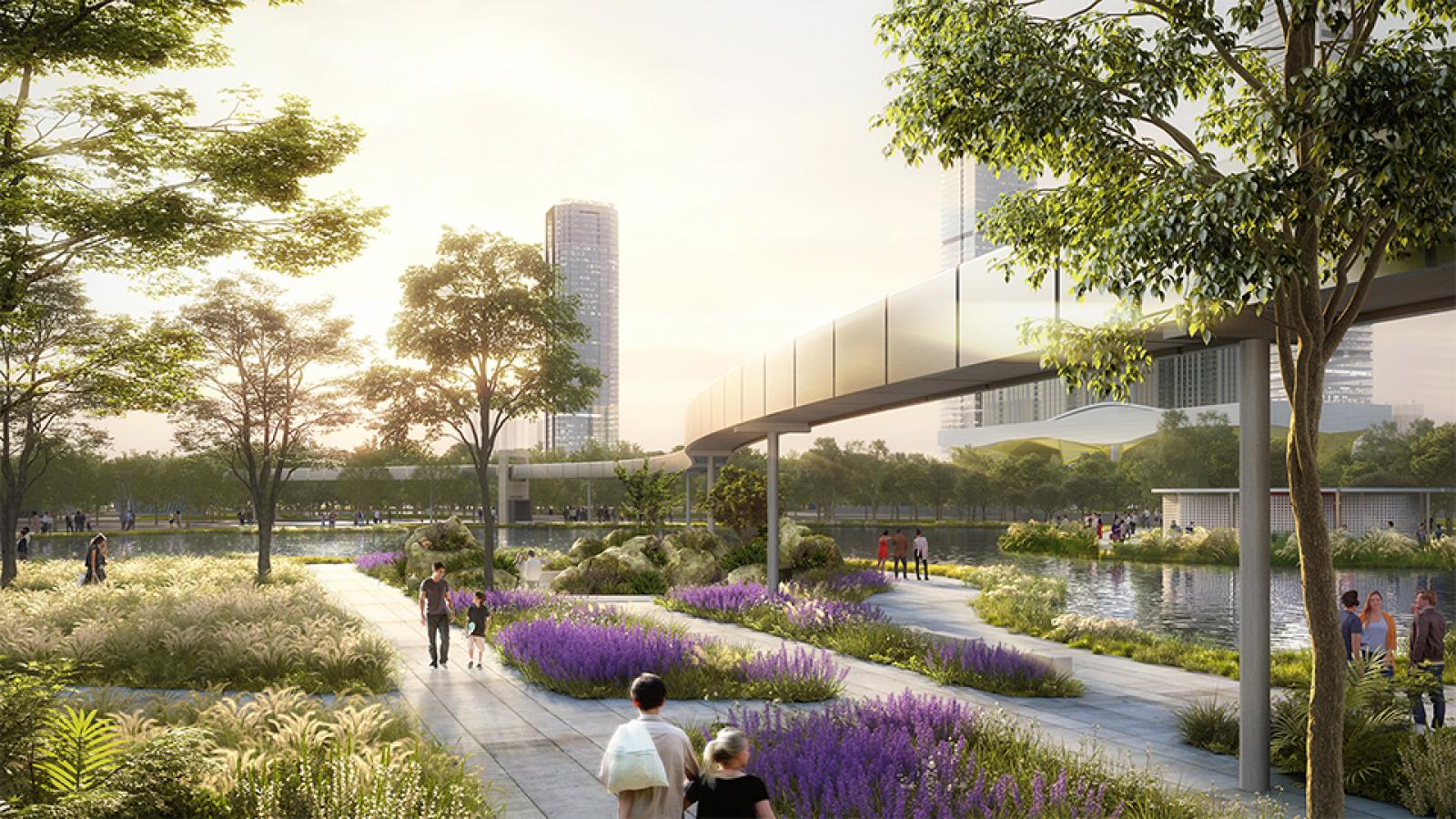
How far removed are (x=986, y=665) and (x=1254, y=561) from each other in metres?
4.99

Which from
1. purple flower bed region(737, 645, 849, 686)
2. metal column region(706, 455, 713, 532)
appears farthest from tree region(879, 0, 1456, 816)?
metal column region(706, 455, 713, 532)

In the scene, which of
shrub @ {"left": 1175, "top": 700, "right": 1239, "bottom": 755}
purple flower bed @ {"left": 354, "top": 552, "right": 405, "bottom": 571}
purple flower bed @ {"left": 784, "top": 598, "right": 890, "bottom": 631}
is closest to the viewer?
shrub @ {"left": 1175, "top": 700, "right": 1239, "bottom": 755}

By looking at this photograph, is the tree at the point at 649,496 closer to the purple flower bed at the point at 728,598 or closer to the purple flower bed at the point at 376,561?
the purple flower bed at the point at 376,561

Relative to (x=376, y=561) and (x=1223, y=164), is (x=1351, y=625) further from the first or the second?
(x=376, y=561)

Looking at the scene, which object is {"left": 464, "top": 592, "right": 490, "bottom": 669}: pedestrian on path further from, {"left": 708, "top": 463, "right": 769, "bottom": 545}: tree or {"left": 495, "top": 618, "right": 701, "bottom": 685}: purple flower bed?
{"left": 708, "top": 463, "right": 769, "bottom": 545}: tree

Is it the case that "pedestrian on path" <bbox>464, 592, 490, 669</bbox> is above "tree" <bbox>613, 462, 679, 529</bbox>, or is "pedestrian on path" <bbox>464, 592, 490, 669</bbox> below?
below

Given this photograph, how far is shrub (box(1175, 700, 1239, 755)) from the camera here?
10177mm

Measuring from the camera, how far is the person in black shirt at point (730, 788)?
5020 mm

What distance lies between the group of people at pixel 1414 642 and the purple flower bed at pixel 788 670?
5631 mm

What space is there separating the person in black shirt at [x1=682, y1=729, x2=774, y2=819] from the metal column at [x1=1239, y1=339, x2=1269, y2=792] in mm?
5921

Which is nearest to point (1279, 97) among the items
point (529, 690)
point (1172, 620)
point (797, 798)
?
point (797, 798)

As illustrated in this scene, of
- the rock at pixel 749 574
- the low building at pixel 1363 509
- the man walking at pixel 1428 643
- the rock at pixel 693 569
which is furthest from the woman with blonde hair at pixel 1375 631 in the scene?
the low building at pixel 1363 509

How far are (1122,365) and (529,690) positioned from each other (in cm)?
920

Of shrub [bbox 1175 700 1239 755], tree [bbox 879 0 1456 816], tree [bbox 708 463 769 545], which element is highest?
tree [bbox 879 0 1456 816]
